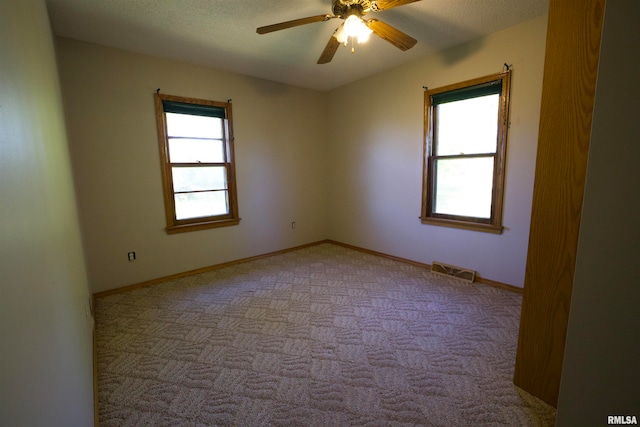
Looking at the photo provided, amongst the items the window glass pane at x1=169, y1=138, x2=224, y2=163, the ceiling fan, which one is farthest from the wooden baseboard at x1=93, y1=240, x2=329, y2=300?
the ceiling fan

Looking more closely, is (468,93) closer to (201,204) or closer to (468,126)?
(468,126)

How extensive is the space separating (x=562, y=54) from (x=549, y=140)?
0.42 m

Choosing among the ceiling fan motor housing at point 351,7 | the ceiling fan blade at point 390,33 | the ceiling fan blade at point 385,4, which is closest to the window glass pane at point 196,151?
the ceiling fan motor housing at point 351,7

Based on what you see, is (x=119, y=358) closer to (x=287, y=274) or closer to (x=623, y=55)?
(x=287, y=274)

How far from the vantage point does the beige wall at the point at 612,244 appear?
850 mm

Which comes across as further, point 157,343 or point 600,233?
point 157,343

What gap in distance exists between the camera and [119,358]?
1.95 meters

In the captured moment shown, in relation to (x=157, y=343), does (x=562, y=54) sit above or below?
above

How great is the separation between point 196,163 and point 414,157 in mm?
2767

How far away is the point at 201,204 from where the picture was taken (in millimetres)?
3590

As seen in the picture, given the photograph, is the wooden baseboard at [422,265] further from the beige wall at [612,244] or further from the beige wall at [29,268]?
the beige wall at [29,268]

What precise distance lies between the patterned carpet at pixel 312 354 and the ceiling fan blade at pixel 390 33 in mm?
2339

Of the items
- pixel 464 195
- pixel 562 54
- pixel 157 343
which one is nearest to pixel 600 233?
pixel 562 54

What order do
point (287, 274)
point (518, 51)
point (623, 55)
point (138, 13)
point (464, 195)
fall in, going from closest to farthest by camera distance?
1. point (623, 55)
2. point (138, 13)
3. point (518, 51)
4. point (464, 195)
5. point (287, 274)
